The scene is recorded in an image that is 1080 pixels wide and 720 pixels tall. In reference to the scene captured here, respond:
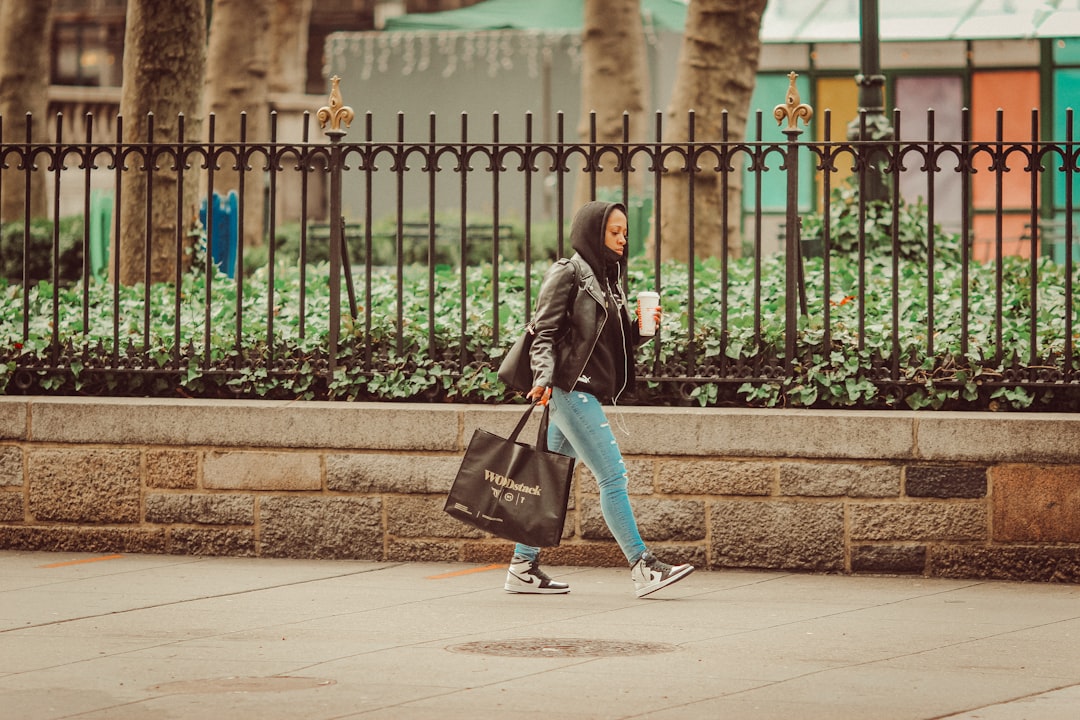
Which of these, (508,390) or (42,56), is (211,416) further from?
(42,56)

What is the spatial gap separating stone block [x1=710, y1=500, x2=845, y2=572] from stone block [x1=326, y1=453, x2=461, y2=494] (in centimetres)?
131

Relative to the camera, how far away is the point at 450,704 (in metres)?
5.36

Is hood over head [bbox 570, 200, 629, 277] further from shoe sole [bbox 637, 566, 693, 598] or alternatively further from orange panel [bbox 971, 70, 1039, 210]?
orange panel [bbox 971, 70, 1039, 210]

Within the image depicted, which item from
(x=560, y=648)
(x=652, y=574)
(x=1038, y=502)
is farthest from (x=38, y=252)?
(x=560, y=648)

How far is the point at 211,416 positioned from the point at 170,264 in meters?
3.07

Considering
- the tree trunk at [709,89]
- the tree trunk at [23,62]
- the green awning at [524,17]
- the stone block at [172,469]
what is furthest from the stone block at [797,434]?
the green awning at [524,17]

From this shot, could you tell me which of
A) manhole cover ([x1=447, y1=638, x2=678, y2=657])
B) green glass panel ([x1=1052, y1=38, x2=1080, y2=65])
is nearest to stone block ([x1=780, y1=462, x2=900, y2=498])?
manhole cover ([x1=447, y1=638, x2=678, y2=657])

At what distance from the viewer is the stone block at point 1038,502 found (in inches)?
309

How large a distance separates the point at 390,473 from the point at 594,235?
171cm

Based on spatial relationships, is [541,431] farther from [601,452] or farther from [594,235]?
[594,235]

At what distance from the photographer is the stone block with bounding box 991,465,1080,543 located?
25.7 ft

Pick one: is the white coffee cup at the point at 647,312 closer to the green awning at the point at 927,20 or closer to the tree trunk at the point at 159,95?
the tree trunk at the point at 159,95

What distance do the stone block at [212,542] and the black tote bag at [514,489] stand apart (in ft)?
5.12

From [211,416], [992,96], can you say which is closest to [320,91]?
[992,96]
